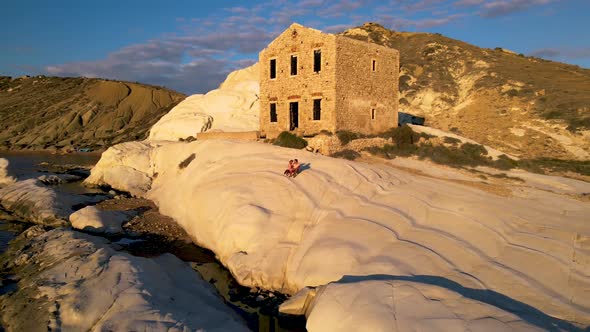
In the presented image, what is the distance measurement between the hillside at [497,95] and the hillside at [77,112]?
42966 mm

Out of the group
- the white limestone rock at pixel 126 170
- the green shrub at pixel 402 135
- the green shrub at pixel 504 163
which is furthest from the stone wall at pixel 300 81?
the green shrub at pixel 504 163

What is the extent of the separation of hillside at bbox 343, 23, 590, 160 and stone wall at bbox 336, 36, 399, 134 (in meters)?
13.8

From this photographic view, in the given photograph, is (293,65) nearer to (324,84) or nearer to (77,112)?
(324,84)

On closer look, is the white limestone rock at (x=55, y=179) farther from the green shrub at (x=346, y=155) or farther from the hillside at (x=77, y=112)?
the hillside at (x=77, y=112)

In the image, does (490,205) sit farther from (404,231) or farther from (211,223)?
(211,223)

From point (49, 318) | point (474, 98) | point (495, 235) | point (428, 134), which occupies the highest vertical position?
point (474, 98)

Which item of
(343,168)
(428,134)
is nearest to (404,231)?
(343,168)

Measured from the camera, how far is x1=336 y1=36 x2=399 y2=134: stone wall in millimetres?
23422

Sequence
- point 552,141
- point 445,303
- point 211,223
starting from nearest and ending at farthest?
point 445,303 → point 211,223 → point 552,141

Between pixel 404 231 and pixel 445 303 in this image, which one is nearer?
pixel 445 303

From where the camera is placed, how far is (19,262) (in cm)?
1179

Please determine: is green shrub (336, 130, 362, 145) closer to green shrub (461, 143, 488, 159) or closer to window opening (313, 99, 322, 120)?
window opening (313, 99, 322, 120)

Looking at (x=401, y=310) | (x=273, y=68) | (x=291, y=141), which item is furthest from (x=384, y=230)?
(x=273, y=68)

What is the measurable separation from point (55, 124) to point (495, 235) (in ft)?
257
